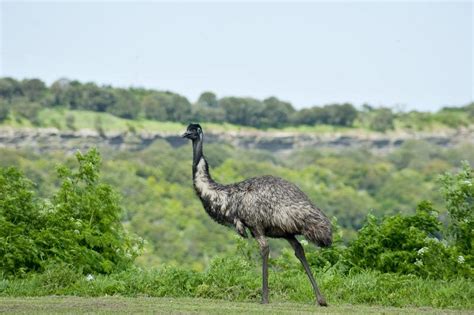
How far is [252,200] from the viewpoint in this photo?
15.4 metres

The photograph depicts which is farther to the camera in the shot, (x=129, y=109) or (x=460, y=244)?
(x=129, y=109)

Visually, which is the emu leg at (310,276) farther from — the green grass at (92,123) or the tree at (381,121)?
the tree at (381,121)

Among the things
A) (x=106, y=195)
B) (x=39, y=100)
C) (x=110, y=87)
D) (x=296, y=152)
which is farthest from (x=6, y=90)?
(x=106, y=195)

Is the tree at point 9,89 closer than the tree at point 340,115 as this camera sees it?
Yes

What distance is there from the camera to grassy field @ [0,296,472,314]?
13617 millimetres

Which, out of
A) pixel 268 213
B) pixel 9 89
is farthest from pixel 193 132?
pixel 9 89

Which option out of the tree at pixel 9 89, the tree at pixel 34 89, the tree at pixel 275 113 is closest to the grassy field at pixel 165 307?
the tree at pixel 9 89

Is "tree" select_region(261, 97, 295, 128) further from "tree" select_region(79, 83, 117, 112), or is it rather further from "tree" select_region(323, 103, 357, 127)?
"tree" select_region(79, 83, 117, 112)

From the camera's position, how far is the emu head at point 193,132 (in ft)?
54.5

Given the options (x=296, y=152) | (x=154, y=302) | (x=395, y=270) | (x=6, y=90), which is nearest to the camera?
(x=154, y=302)

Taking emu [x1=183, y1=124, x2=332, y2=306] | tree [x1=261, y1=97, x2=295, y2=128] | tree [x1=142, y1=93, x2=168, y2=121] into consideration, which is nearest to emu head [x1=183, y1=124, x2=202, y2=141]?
emu [x1=183, y1=124, x2=332, y2=306]

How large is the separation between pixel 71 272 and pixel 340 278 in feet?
14.9

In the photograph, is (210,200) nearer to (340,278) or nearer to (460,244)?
(340,278)

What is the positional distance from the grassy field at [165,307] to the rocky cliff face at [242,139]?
348ft
